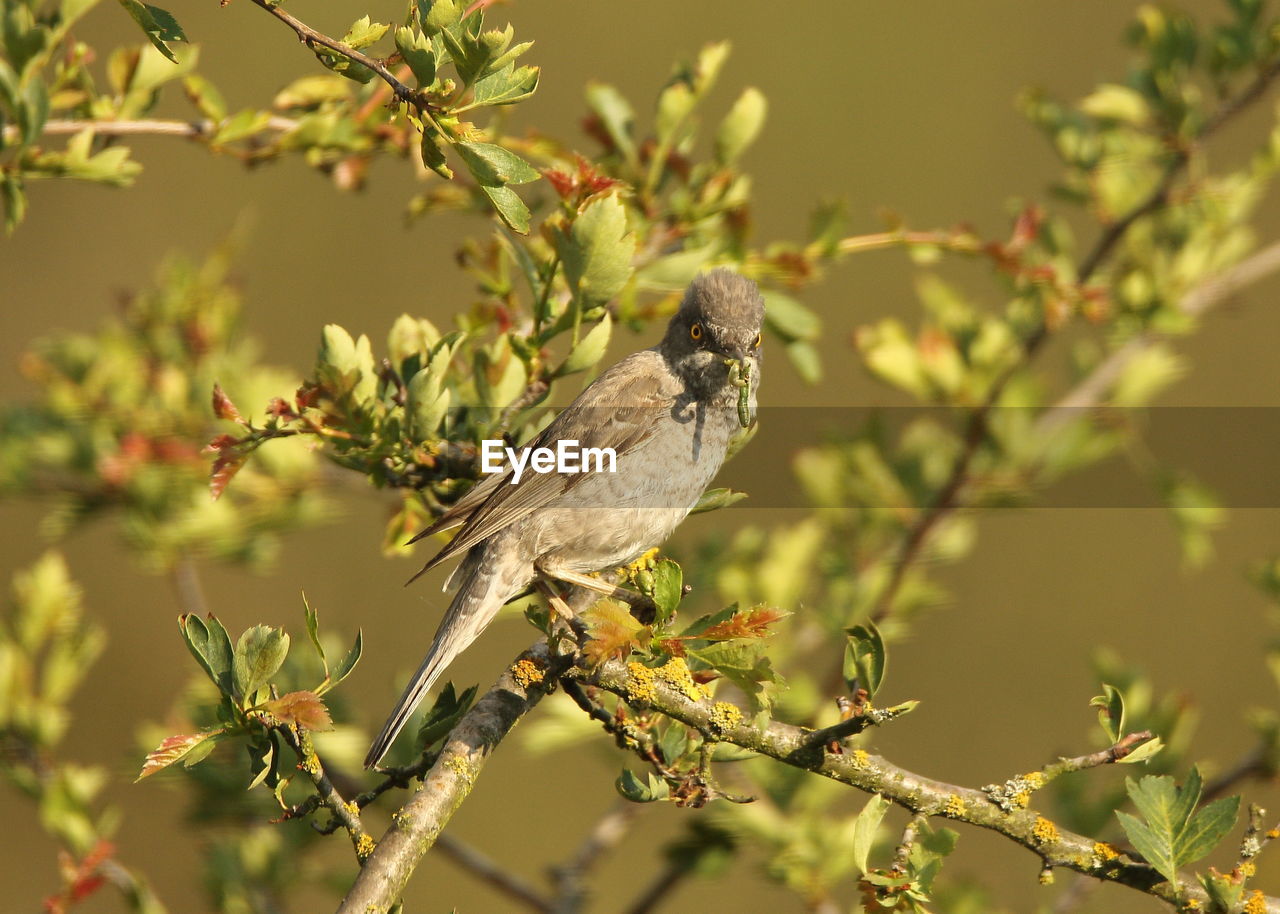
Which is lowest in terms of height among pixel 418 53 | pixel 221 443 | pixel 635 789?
pixel 635 789

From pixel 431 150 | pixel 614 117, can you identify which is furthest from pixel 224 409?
pixel 614 117

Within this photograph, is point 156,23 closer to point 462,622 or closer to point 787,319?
point 462,622

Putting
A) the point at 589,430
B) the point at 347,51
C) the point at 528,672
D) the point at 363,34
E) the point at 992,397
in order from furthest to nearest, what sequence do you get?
the point at 992,397, the point at 589,430, the point at 528,672, the point at 363,34, the point at 347,51

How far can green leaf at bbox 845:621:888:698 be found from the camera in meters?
1.77

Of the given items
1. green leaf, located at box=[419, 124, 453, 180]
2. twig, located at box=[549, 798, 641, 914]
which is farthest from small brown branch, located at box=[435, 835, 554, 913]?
green leaf, located at box=[419, 124, 453, 180]

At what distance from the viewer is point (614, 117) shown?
2871 millimetres

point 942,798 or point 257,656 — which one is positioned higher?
point 257,656

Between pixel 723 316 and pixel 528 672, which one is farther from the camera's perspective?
Result: pixel 723 316

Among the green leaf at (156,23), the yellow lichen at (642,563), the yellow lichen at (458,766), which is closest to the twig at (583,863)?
the yellow lichen at (642,563)

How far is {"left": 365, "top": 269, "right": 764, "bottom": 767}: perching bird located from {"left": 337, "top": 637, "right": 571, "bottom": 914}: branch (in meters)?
0.45

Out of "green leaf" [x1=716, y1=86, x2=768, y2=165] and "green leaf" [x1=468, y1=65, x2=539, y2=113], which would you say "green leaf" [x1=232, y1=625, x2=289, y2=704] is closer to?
"green leaf" [x1=468, y1=65, x2=539, y2=113]

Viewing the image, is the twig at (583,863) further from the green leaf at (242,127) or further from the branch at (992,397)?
the green leaf at (242,127)

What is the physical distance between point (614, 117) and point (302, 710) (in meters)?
1.76

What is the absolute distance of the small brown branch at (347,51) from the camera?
146cm
